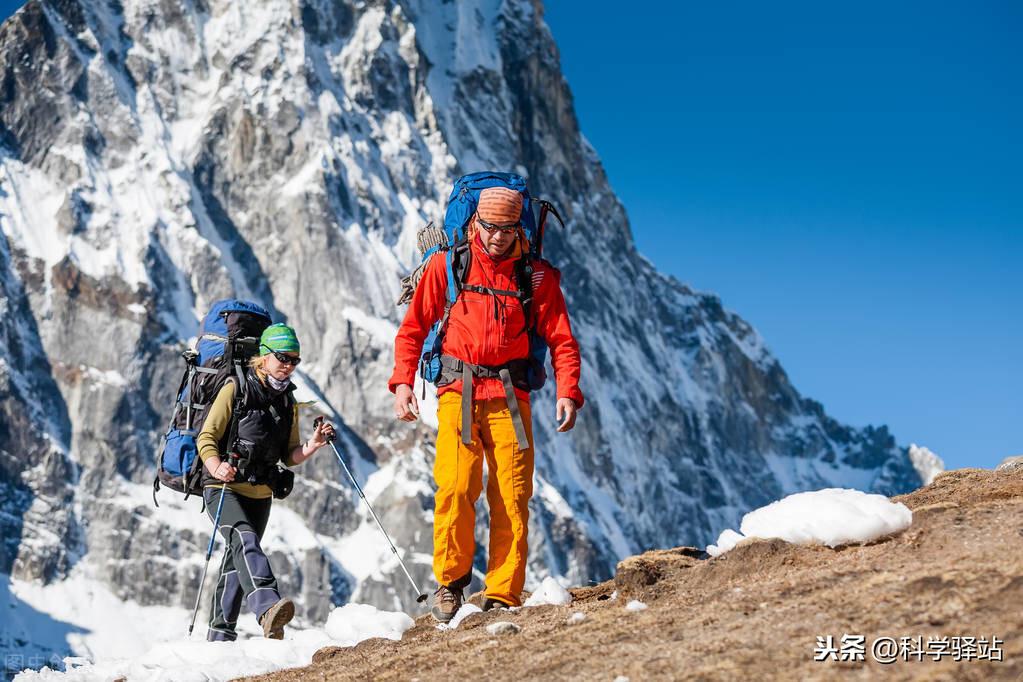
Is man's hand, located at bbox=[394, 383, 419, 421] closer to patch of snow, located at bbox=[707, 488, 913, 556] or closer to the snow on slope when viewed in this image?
the snow on slope

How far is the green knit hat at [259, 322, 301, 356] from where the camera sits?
10.4 metres

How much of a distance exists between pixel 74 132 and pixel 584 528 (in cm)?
9161

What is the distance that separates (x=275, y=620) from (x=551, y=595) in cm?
209

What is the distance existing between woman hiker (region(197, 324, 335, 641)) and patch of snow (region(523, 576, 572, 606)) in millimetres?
1965

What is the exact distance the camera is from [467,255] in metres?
10.0

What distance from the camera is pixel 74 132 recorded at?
192m

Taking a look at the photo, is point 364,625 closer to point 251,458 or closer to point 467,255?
point 251,458

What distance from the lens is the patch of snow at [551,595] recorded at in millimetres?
9039

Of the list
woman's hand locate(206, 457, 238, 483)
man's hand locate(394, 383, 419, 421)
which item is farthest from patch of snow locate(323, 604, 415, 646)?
man's hand locate(394, 383, 419, 421)

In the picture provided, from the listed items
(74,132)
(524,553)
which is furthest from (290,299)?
(524,553)

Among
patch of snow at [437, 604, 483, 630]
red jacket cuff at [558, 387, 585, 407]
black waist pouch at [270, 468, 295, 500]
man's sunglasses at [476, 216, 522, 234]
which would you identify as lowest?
patch of snow at [437, 604, 483, 630]

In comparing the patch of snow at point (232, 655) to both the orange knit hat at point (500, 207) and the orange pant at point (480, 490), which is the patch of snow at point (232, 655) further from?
the orange knit hat at point (500, 207)

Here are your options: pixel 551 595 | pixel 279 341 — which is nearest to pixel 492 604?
pixel 551 595

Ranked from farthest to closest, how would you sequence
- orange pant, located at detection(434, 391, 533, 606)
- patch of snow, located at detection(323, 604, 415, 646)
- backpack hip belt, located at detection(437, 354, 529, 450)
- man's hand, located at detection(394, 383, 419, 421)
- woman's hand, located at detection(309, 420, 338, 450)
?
woman's hand, located at detection(309, 420, 338, 450) < patch of snow, located at detection(323, 604, 415, 646) < man's hand, located at detection(394, 383, 419, 421) < backpack hip belt, located at detection(437, 354, 529, 450) < orange pant, located at detection(434, 391, 533, 606)
